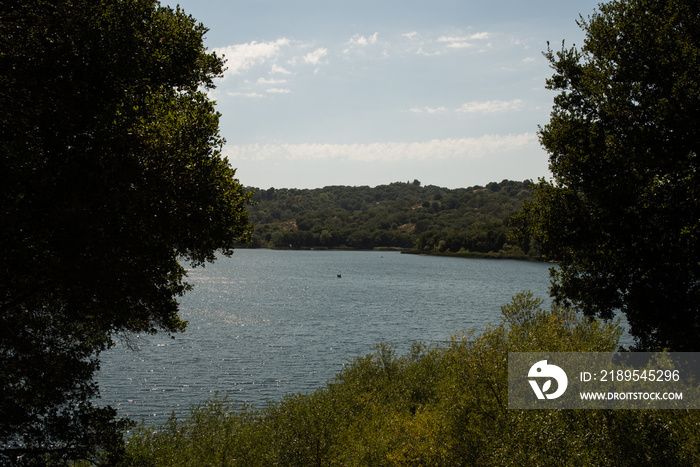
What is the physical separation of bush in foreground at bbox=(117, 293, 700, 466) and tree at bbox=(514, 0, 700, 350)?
10.8 feet

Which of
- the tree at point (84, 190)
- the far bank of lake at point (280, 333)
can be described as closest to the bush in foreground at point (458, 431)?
the tree at point (84, 190)

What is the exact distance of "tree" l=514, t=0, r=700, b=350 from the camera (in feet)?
57.1

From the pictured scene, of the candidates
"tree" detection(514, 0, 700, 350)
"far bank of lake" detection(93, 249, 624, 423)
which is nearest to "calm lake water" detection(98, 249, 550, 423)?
"far bank of lake" detection(93, 249, 624, 423)

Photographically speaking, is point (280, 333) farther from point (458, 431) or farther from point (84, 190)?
point (84, 190)

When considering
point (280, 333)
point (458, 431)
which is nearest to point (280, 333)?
point (280, 333)

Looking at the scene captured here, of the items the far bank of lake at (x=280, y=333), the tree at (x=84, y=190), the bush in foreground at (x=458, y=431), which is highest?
the tree at (x=84, y=190)

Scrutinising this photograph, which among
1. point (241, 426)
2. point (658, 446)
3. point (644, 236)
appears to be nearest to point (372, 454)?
point (241, 426)

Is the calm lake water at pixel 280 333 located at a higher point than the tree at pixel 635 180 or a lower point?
lower

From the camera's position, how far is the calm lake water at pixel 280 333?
1652 inches

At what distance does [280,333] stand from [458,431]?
156ft

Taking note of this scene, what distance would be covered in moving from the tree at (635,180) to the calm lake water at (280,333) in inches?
1115

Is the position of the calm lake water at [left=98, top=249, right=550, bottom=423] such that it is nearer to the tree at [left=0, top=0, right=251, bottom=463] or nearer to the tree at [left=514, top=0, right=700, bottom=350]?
the tree at [left=0, top=0, right=251, bottom=463]

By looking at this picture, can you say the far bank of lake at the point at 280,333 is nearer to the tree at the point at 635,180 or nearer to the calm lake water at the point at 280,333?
the calm lake water at the point at 280,333

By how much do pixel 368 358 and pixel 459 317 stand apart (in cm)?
3921
